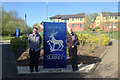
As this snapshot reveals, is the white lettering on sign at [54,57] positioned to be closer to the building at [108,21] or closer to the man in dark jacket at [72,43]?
the man in dark jacket at [72,43]

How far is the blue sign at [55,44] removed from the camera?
5785mm

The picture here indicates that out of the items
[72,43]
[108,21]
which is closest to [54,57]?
[72,43]

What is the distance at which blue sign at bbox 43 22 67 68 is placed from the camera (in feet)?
19.0

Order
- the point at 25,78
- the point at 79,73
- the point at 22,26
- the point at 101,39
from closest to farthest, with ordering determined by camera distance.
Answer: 1. the point at 25,78
2. the point at 79,73
3. the point at 101,39
4. the point at 22,26

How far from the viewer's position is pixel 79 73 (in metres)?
5.62

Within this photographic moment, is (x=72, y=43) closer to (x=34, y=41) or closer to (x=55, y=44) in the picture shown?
(x=55, y=44)

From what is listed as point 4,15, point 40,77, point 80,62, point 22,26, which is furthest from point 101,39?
point 22,26

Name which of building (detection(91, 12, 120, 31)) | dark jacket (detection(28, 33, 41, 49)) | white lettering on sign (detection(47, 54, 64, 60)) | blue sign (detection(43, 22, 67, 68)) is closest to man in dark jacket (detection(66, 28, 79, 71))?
blue sign (detection(43, 22, 67, 68))

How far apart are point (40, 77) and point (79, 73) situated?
1523 mm

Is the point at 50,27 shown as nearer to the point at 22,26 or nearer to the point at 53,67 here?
the point at 53,67

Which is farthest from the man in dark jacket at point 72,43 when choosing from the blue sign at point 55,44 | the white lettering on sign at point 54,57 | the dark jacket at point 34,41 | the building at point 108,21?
the building at point 108,21

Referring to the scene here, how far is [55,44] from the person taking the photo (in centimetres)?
587

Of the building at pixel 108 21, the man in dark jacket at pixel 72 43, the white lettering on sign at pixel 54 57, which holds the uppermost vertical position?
the building at pixel 108 21

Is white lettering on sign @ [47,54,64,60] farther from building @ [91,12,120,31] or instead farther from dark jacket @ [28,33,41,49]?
building @ [91,12,120,31]
